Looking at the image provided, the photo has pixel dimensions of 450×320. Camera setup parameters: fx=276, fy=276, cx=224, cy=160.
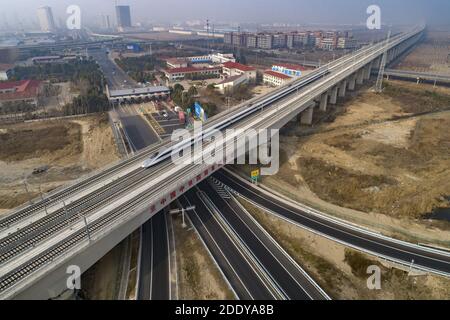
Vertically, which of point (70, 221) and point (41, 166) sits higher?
point (70, 221)

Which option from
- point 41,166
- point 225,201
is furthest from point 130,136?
point 225,201

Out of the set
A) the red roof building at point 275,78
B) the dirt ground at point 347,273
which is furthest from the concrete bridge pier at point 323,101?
the dirt ground at point 347,273

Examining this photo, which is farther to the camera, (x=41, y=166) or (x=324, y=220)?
(x=41, y=166)

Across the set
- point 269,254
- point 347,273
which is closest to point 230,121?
point 269,254

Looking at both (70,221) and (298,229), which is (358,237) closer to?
(298,229)

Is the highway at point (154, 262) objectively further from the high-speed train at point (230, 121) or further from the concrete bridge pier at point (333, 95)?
the concrete bridge pier at point (333, 95)

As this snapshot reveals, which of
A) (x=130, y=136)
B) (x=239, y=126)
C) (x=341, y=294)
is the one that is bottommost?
(x=341, y=294)

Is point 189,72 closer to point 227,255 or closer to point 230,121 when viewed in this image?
point 230,121

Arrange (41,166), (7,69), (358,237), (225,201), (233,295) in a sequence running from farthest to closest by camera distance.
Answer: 1. (7,69)
2. (41,166)
3. (225,201)
4. (358,237)
5. (233,295)
